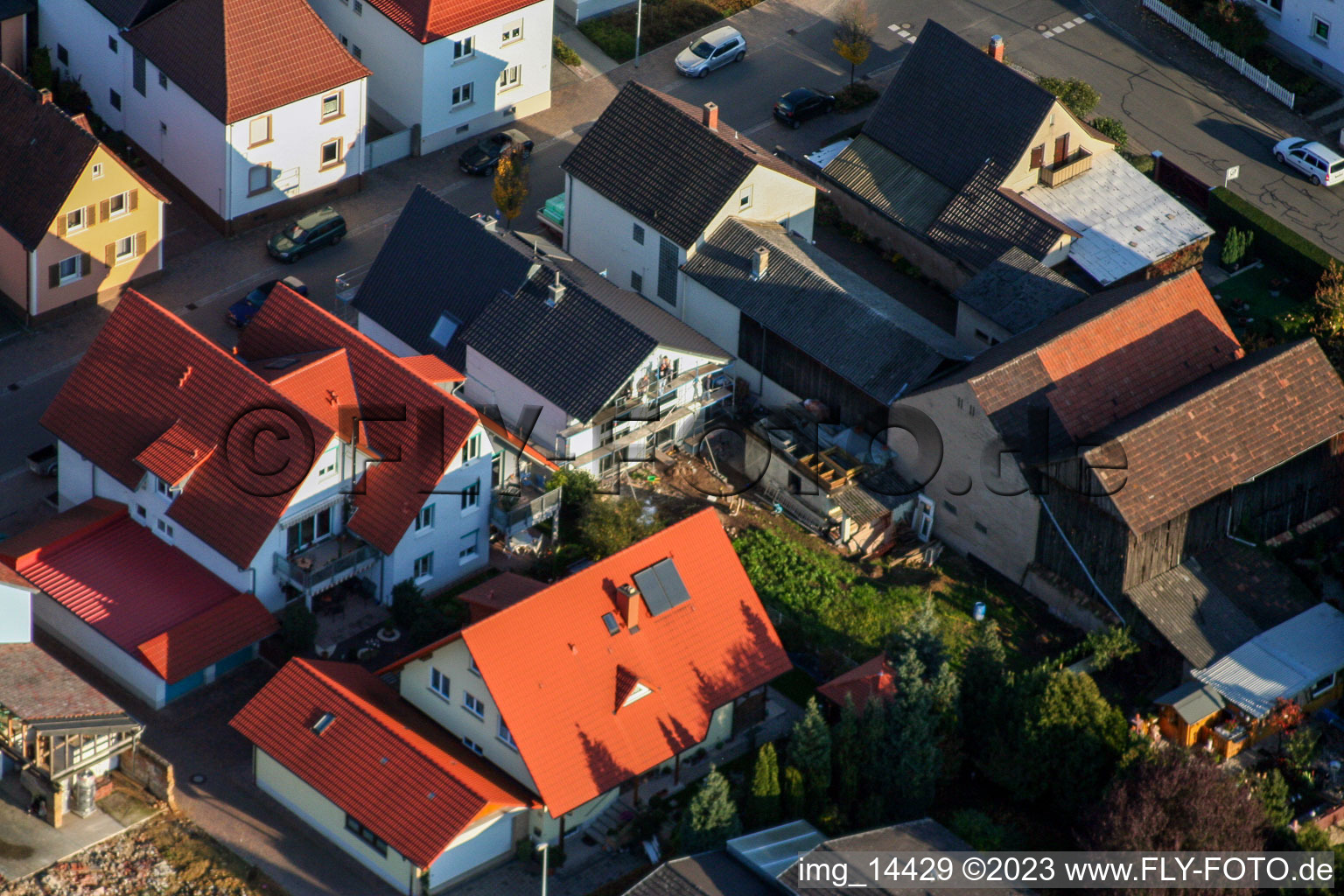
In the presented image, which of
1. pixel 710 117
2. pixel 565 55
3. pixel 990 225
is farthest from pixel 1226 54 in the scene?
pixel 565 55

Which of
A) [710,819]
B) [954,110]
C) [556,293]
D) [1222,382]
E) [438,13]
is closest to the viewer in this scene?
[710,819]

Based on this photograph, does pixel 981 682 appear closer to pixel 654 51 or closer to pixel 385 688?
pixel 385 688

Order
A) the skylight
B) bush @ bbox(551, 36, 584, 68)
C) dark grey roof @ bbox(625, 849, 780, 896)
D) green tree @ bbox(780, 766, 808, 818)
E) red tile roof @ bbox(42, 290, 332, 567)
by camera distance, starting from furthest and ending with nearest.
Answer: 1. bush @ bbox(551, 36, 584, 68)
2. the skylight
3. red tile roof @ bbox(42, 290, 332, 567)
4. green tree @ bbox(780, 766, 808, 818)
5. dark grey roof @ bbox(625, 849, 780, 896)

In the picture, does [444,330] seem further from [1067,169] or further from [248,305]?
[1067,169]

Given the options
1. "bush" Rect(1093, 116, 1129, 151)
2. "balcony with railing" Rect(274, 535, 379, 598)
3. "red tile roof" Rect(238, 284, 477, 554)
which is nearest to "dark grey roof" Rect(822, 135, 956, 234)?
"bush" Rect(1093, 116, 1129, 151)

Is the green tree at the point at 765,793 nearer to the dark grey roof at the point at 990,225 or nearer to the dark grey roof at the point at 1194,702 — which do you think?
the dark grey roof at the point at 1194,702

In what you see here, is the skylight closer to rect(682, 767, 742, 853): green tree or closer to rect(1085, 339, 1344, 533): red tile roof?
rect(682, 767, 742, 853): green tree
